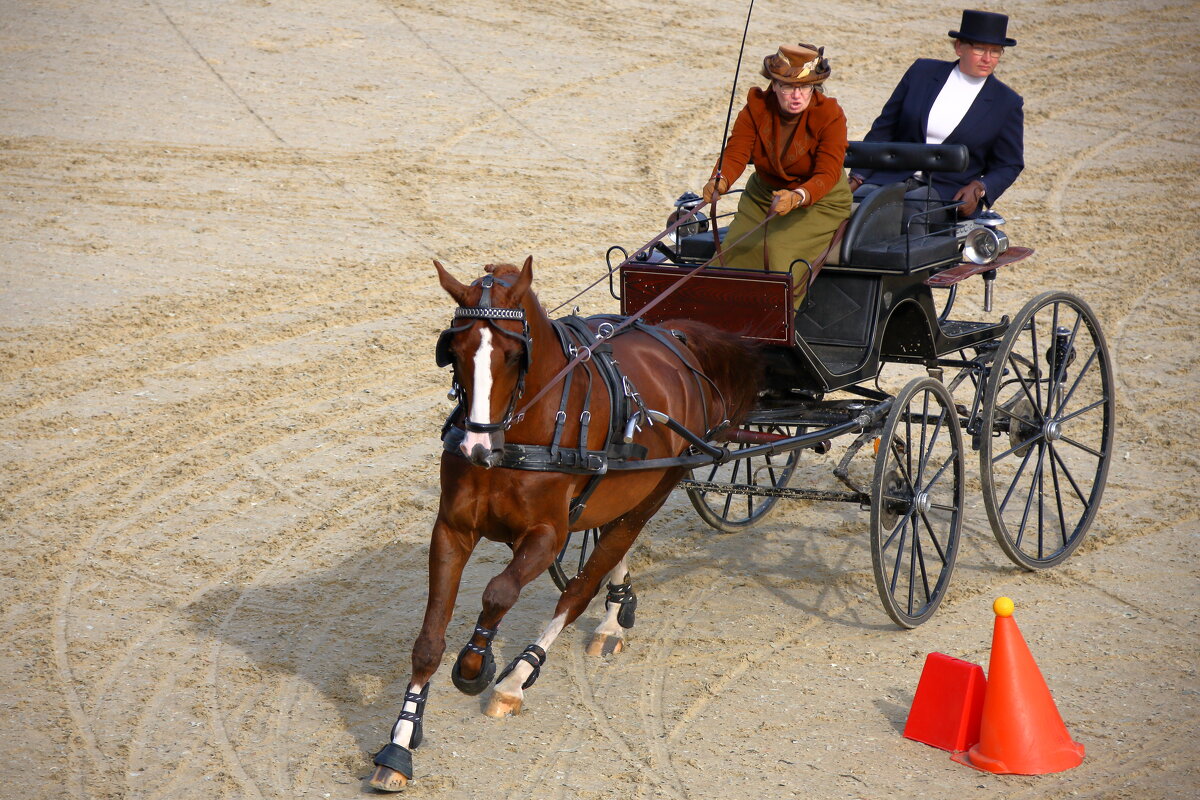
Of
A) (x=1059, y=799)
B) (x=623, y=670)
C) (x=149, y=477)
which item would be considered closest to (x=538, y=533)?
(x=623, y=670)

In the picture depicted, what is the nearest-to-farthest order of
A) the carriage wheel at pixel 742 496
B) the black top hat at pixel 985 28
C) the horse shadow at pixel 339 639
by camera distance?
the horse shadow at pixel 339 639, the black top hat at pixel 985 28, the carriage wheel at pixel 742 496

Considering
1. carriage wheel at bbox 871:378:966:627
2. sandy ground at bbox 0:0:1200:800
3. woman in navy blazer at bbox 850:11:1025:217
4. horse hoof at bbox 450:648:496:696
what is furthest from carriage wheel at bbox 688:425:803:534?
horse hoof at bbox 450:648:496:696

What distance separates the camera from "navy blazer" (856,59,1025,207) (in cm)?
700

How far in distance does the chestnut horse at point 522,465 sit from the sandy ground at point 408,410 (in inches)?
16.4

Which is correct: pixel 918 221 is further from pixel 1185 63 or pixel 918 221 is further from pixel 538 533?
pixel 1185 63

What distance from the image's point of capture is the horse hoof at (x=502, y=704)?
5.08 meters

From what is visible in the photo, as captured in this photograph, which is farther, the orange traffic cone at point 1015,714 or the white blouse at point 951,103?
the white blouse at point 951,103

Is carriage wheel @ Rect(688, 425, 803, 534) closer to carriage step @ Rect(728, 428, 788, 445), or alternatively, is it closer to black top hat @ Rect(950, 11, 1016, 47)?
carriage step @ Rect(728, 428, 788, 445)

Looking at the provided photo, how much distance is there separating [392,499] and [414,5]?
958 centimetres

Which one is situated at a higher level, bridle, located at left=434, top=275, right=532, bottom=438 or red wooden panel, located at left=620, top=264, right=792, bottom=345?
bridle, located at left=434, top=275, right=532, bottom=438

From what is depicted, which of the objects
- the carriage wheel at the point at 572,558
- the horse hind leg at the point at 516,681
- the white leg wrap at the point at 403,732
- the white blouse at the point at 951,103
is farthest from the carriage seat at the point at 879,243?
the white leg wrap at the point at 403,732

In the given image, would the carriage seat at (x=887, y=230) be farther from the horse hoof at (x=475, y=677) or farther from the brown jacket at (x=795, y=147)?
the horse hoof at (x=475, y=677)

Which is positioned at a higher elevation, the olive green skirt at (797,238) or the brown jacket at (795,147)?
the brown jacket at (795,147)

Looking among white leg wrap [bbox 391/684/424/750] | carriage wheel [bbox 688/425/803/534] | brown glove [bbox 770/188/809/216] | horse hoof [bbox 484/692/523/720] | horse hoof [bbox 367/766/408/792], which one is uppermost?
brown glove [bbox 770/188/809/216]
